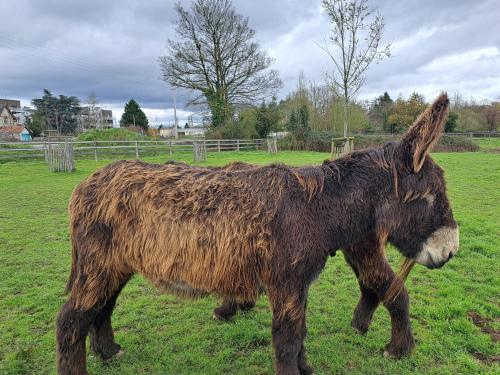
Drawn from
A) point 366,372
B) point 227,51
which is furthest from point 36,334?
point 227,51

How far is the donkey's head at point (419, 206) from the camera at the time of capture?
258 cm

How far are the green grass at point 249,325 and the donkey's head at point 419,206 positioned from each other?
4.54 ft

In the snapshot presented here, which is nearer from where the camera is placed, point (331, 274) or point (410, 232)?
point (410, 232)

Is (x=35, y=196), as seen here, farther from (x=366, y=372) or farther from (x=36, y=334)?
(x=366, y=372)

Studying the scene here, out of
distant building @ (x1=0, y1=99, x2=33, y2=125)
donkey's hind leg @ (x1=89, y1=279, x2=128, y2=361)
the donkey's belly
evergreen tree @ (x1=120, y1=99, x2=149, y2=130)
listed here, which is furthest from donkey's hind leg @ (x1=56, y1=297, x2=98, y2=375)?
distant building @ (x1=0, y1=99, x2=33, y2=125)

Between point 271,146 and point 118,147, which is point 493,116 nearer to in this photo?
point 271,146

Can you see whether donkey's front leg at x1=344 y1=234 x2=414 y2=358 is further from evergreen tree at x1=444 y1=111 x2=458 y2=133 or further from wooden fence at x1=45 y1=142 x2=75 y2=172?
evergreen tree at x1=444 y1=111 x2=458 y2=133

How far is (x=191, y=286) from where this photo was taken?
8.77 ft

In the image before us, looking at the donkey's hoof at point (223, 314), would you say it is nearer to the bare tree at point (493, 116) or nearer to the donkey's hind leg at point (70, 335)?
the donkey's hind leg at point (70, 335)

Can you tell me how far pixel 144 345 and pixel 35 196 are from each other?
34.7ft

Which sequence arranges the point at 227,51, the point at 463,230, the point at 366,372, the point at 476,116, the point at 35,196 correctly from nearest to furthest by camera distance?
the point at 366,372 → the point at 463,230 → the point at 35,196 → the point at 227,51 → the point at 476,116

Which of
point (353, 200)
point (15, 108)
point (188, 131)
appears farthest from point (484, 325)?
point (15, 108)

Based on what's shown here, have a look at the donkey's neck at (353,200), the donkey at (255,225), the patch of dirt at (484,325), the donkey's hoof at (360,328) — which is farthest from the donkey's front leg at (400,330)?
the donkey's neck at (353,200)

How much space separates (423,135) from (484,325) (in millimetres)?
2842
